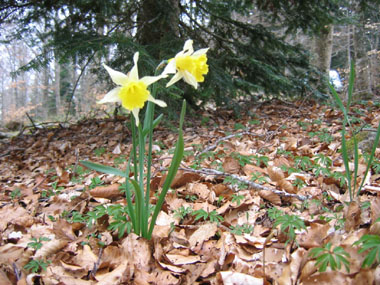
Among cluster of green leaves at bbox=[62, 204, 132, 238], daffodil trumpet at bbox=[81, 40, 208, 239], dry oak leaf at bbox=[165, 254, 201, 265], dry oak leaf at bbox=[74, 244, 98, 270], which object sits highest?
daffodil trumpet at bbox=[81, 40, 208, 239]

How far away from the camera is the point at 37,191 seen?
7.65 ft

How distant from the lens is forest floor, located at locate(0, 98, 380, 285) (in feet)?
3.50

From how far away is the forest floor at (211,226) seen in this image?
1.07m

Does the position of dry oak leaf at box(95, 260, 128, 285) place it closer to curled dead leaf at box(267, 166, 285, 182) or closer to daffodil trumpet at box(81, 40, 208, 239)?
daffodil trumpet at box(81, 40, 208, 239)

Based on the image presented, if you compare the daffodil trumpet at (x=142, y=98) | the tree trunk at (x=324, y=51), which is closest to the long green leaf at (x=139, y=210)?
the daffodil trumpet at (x=142, y=98)

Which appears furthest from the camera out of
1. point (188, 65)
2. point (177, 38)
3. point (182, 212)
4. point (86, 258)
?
point (177, 38)

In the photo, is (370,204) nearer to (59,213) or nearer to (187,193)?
(187,193)

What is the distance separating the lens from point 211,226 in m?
1.36

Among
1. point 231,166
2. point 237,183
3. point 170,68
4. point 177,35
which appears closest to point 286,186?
point 237,183

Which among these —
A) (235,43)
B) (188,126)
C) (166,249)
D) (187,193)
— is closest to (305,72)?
(235,43)

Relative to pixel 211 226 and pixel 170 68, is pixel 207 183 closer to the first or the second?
pixel 211 226

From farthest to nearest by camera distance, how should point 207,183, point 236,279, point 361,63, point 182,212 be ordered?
point 361,63 → point 207,183 → point 182,212 → point 236,279

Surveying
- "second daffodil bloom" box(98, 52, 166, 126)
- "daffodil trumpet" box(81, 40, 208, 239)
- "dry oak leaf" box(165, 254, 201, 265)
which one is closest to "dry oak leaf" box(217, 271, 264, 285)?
"dry oak leaf" box(165, 254, 201, 265)

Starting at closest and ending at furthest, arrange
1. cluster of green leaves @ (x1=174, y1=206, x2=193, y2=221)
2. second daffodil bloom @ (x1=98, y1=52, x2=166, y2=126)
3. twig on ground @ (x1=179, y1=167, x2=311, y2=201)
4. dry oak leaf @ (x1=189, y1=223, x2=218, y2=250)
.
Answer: second daffodil bloom @ (x1=98, y1=52, x2=166, y2=126), dry oak leaf @ (x1=189, y1=223, x2=218, y2=250), cluster of green leaves @ (x1=174, y1=206, x2=193, y2=221), twig on ground @ (x1=179, y1=167, x2=311, y2=201)
